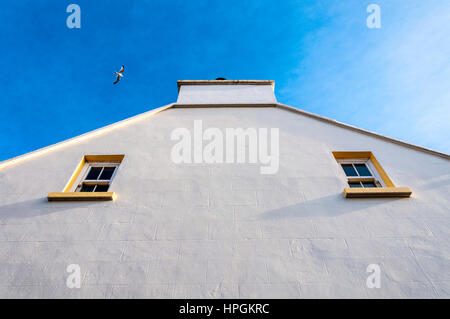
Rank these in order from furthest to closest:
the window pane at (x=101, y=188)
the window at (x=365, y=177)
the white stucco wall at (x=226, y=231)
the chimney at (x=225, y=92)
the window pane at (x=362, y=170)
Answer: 1. the chimney at (x=225, y=92)
2. the window pane at (x=362, y=170)
3. the window pane at (x=101, y=188)
4. the window at (x=365, y=177)
5. the white stucco wall at (x=226, y=231)

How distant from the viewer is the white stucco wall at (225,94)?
33.4 feet

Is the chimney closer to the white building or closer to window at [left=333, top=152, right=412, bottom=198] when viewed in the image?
the white building

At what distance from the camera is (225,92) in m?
11.0

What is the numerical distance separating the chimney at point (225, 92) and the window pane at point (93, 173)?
4186mm

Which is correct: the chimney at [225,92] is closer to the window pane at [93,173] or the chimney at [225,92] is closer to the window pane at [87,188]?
the window pane at [93,173]

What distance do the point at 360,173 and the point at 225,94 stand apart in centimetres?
633

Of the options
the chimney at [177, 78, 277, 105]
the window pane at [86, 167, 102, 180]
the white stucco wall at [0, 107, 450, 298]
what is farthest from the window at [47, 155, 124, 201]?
the chimney at [177, 78, 277, 105]

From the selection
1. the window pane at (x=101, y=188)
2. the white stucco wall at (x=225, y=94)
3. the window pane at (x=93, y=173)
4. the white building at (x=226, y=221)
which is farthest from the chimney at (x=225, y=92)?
the window pane at (x=101, y=188)

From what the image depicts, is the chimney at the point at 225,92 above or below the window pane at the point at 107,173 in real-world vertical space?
above

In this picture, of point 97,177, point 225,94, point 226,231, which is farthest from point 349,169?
point 97,177

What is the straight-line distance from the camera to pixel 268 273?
164 inches
